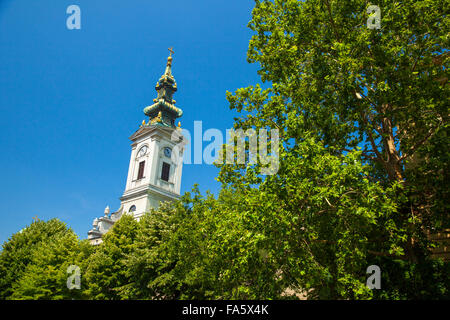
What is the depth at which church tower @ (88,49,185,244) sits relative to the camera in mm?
56844

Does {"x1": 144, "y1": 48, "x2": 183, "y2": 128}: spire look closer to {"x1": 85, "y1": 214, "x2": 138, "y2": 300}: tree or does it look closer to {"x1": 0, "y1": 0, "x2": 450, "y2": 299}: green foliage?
{"x1": 85, "y1": 214, "x2": 138, "y2": 300}: tree

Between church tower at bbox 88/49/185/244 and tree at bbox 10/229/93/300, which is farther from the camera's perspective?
church tower at bbox 88/49/185/244

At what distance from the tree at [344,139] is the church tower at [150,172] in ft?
144

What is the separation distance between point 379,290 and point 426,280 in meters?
1.68

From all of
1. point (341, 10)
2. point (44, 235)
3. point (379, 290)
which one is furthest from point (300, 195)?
point (44, 235)

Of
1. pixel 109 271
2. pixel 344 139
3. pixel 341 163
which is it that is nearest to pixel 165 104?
pixel 109 271

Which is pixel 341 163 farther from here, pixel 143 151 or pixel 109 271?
pixel 143 151

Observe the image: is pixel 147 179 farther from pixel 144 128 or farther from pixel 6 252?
pixel 6 252

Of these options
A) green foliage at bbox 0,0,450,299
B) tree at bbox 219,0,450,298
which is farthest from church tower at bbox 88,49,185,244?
tree at bbox 219,0,450,298

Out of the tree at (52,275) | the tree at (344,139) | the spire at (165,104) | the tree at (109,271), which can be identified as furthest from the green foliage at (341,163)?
the spire at (165,104)

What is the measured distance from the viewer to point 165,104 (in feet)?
229

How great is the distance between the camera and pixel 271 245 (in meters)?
10.0

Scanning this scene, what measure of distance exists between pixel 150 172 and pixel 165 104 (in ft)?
60.5

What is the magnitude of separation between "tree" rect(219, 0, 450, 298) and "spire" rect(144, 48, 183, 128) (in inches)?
2130
